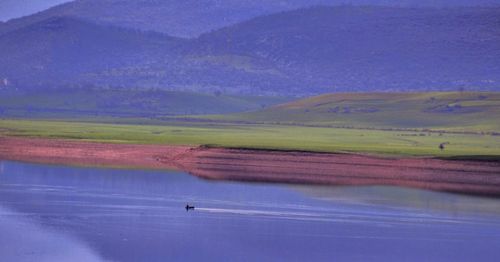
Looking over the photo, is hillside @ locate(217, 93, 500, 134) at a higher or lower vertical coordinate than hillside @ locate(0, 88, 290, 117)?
lower

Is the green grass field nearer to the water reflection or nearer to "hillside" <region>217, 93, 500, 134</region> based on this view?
"hillside" <region>217, 93, 500, 134</region>

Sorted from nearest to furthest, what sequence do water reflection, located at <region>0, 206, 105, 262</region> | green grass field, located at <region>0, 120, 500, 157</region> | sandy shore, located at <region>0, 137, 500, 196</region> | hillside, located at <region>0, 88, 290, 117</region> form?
water reflection, located at <region>0, 206, 105, 262</region> < sandy shore, located at <region>0, 137, 500, 196</region> < green grass field, located at <region>0, 120, 500, 157</region> < hillside, located at <region>0, 88, 290, 117</region>

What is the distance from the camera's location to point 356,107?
471 ft

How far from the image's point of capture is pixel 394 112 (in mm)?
139750

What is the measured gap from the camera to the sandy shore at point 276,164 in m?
63.4

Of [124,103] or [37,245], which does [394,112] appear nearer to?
[124,103]

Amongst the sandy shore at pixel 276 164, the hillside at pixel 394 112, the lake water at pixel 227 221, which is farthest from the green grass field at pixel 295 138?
the lake water at pixel 227 221

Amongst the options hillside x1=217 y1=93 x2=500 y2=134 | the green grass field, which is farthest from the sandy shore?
hillside x1=217 y1=93 x2=500 y2=134

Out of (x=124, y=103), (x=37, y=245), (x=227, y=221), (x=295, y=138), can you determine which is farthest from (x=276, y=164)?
(x=124, y=103)

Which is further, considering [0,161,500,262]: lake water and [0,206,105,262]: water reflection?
[0,161,500,262]: lake water

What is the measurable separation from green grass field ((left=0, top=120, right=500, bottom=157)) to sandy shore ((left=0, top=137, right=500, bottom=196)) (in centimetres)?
345

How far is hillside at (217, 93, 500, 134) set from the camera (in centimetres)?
12738

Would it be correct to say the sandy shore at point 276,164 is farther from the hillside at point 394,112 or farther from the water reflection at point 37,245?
the hillside at point 394,112

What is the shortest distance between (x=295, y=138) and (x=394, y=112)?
155ft
